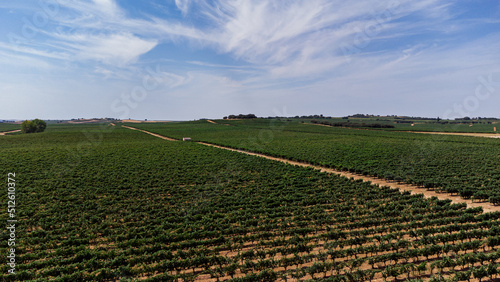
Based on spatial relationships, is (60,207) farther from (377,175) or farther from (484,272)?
(377,175)

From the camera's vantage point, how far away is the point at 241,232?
15609 mm

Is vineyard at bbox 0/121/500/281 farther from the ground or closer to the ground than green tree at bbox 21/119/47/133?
closer to the ground

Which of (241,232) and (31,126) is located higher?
(31,126)

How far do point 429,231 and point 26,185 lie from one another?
3645 centimetres

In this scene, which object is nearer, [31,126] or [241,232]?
[241,232]

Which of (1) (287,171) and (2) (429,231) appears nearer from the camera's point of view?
(2) (429,231)

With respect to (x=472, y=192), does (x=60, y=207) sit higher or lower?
lower

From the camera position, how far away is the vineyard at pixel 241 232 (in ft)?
37.1

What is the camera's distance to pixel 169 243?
46.8ft

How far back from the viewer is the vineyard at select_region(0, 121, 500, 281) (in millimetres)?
11297

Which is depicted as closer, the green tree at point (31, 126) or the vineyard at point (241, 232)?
the vineyard at point (241, 232)

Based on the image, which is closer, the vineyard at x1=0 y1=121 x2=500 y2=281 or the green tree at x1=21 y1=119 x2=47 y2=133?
the vineyard at x1=0 y1=121 x2=500 y2=281

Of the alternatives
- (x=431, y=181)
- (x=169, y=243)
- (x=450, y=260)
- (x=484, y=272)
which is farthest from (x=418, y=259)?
(x=431, y=181)

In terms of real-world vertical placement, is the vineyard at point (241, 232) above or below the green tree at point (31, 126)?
below
